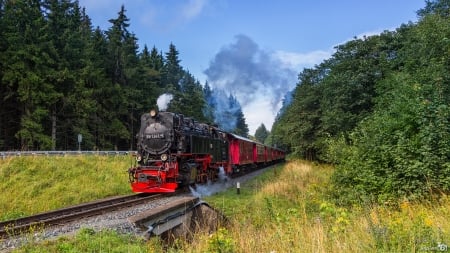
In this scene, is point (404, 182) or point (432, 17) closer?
point (404, 182)

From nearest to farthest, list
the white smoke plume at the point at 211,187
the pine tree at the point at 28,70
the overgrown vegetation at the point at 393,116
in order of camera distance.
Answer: the overgrown vegetation at the point at 393,116
the white smoke plume at the point at 211,187
the pine tree at the point at 28,70

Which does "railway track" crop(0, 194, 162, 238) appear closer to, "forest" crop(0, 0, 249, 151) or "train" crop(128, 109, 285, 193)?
"train" crop(128, 109, 285, 193)

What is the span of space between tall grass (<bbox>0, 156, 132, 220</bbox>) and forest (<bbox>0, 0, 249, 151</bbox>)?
12.5 m

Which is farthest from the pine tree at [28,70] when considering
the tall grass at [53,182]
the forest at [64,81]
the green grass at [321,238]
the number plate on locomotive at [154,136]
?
the green grass at [321,238]

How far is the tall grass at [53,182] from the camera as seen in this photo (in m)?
17.6

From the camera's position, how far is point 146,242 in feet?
25.5

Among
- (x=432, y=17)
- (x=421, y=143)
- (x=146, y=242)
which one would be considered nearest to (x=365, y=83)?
(x=432, y=17)


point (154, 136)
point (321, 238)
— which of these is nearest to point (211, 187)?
point (154, 136)

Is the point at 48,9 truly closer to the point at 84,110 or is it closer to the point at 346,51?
the point at 84,110

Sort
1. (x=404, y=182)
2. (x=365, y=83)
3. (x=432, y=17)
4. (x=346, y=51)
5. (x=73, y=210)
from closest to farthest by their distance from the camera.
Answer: (x=404, y=182)
(x=73, y=210)
(x=432, y=17)
(x=365, y=83)
(x=346, y=51)

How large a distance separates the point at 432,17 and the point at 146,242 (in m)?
22.3

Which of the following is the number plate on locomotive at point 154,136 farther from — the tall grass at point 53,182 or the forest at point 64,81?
the forest at point 64,81

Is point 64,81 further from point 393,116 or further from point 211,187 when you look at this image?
point 393,116

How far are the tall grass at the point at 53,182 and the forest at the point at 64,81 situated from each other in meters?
12.5
